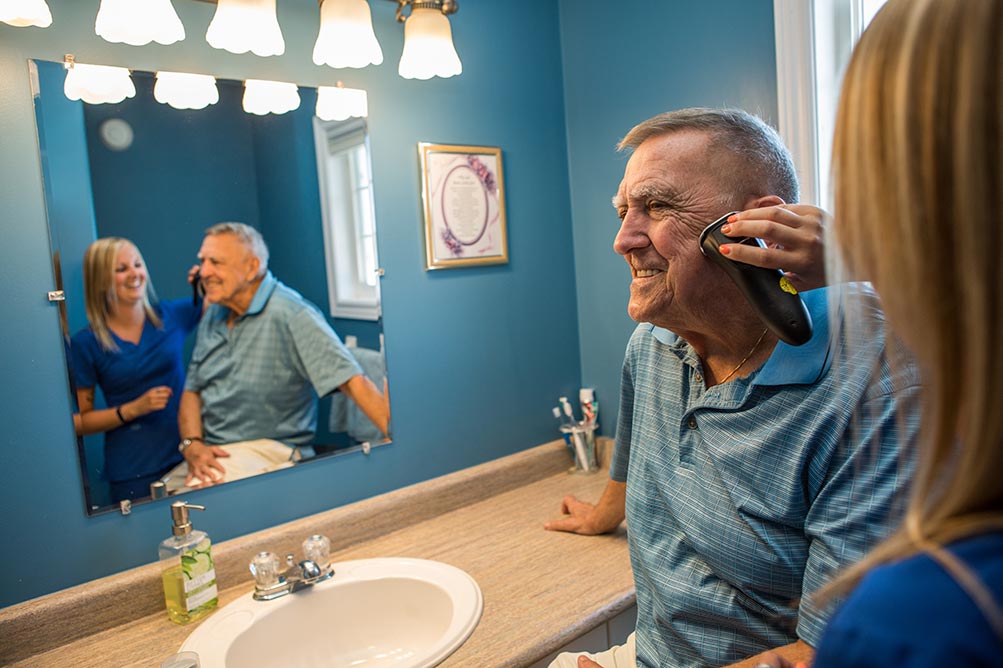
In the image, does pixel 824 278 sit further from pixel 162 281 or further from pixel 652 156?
pixel 162 281

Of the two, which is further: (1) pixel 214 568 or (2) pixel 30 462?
(1) pixel 214 568

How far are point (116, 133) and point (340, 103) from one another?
50 cm

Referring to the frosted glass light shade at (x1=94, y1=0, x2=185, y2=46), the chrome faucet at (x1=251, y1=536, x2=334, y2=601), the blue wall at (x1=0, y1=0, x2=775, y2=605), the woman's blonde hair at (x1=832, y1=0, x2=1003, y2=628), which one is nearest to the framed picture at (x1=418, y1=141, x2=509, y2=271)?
the blue wall at (x1=0, y1=0, x2=775, y2=605)

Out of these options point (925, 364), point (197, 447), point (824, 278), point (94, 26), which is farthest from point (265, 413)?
point (925, 364)

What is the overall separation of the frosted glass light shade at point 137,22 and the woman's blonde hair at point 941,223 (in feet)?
4.21

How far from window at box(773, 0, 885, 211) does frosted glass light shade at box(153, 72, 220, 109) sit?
49.8 inches

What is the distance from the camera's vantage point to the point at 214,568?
4.57 feet

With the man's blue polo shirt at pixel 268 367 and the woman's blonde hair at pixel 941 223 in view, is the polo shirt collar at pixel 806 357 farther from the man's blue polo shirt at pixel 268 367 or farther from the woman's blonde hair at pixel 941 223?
the man's blue polo shirt at pixel 268 367

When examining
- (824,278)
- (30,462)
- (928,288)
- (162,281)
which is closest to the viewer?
(928,288)

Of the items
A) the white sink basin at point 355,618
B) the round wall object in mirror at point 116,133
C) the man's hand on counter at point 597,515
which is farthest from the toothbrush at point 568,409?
the round wall object in mirror at point 116,133

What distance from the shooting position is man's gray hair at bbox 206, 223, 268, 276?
4.80 feet

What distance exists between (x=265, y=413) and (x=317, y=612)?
44 cm

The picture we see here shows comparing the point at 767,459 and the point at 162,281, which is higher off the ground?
the point at 162,281

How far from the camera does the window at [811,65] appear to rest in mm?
1550
